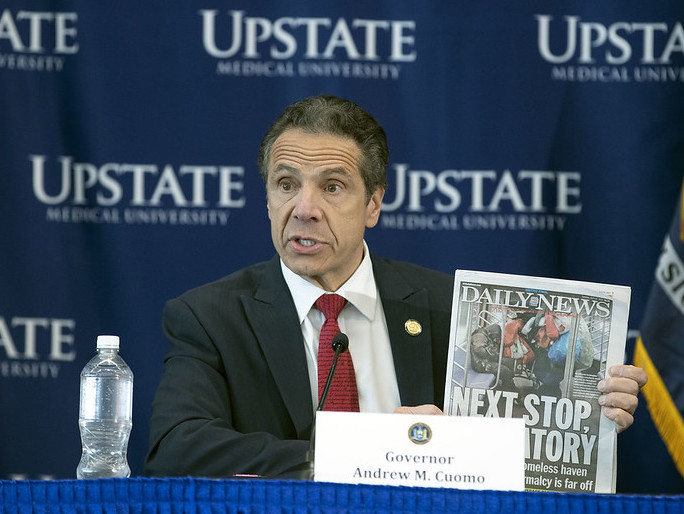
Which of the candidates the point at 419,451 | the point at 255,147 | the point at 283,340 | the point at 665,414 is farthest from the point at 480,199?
the point at 419,451

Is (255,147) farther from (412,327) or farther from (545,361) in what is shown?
(545,361)

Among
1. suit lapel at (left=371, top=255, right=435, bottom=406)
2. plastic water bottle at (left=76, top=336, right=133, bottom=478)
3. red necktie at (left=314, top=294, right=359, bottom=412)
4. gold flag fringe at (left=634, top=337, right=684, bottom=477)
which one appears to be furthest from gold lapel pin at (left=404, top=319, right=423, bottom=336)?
gold flag fringe at (left=634, top=337, right=684, bottom=477)

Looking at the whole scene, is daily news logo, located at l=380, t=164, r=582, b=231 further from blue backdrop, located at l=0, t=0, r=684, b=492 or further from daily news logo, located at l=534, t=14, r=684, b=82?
daily news logo, located at l=534, t=14, r=684, b=82

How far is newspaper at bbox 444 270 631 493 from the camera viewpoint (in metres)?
1.78

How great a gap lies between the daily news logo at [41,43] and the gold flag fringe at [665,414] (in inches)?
87.6

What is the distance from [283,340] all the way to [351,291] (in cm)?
25

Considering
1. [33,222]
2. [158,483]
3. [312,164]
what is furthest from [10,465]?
[158,483]

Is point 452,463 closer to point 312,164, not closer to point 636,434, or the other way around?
point 312,164

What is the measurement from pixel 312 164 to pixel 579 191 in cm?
125

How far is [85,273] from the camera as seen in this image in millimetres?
3219

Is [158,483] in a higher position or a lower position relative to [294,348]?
lower

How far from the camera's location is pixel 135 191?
3246 millimetres

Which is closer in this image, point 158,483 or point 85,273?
point 158,483

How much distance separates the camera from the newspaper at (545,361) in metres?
1.78
